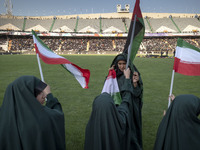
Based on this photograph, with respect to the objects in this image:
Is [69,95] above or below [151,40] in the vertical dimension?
below

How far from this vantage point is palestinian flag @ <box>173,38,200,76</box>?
359 centimetres

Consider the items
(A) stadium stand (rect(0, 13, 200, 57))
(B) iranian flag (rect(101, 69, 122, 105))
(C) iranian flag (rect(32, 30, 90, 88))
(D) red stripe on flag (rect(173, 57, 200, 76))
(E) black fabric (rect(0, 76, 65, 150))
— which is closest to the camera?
(E) black fabric (rect(0, 76, 65, 150))

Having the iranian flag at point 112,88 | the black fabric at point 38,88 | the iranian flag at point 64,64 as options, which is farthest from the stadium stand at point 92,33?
the black fabric at point 38,88

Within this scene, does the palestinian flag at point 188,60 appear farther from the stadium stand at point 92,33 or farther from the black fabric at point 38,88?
the stadium stand at point 92,33

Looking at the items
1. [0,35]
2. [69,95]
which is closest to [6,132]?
[69,95]

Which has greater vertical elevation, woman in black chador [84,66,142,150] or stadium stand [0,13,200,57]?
stadium stand [0,13,200,57]

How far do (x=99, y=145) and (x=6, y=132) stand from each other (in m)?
0.98

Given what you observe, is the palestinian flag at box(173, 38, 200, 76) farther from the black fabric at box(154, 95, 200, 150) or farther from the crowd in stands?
the crowd in stands

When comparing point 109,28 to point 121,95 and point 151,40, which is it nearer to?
point 151,40

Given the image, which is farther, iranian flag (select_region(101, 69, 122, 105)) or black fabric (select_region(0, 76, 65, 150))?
iranian flag (select_region(101, 69, 122, 105))

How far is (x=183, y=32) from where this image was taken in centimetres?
5009

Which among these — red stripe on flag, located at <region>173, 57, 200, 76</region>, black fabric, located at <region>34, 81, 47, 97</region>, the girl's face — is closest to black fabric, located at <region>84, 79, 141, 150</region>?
black fabric, located at <region>34, 81, 47, 97</region>

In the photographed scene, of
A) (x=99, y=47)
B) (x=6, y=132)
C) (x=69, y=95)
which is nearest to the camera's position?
(x=6, y=132)

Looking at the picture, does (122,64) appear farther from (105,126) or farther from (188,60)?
(105,126)
